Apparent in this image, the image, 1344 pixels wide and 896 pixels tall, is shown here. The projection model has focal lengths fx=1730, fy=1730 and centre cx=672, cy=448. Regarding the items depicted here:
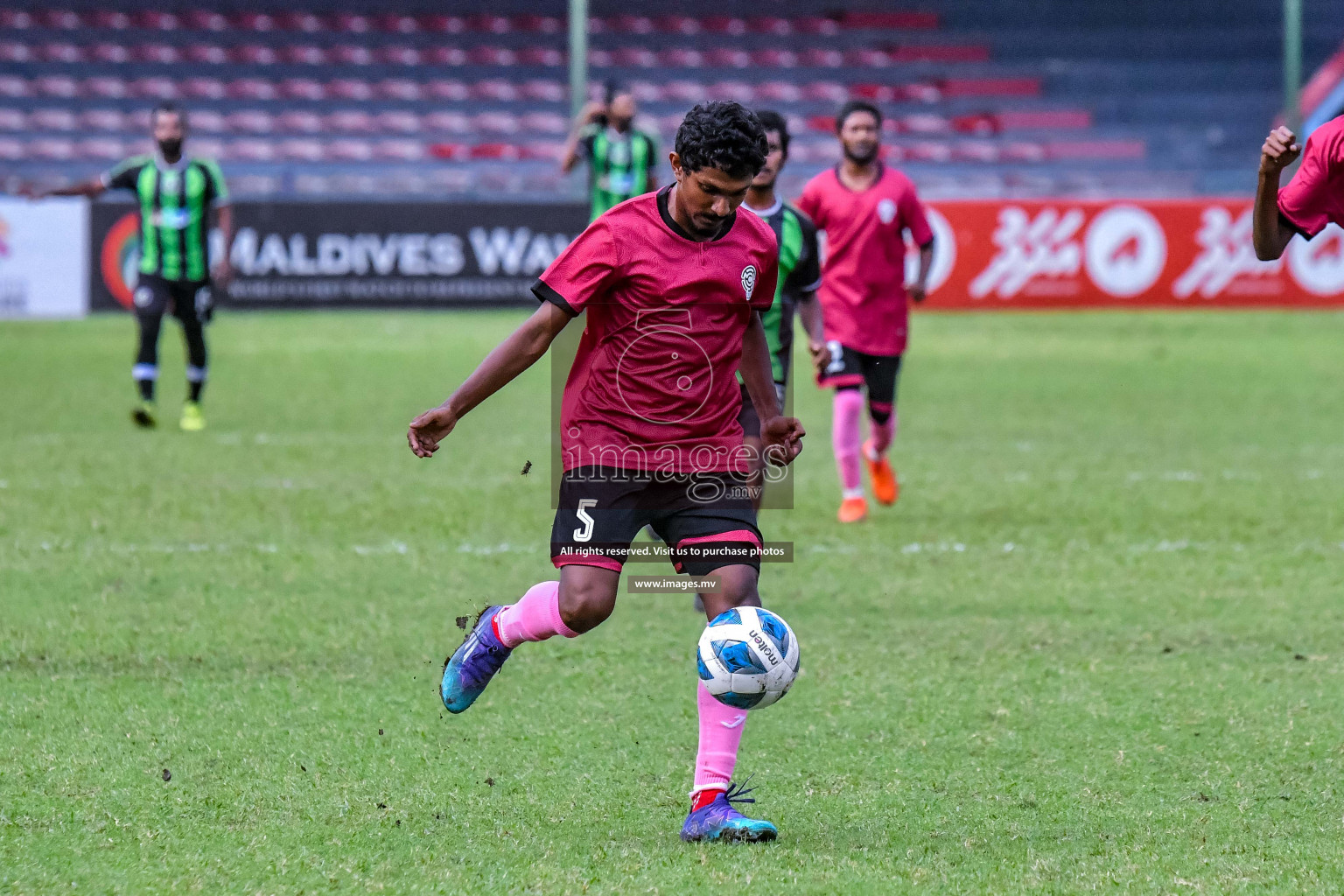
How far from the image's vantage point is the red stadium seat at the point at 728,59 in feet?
99.4

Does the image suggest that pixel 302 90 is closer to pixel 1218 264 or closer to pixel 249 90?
pixel 249 90

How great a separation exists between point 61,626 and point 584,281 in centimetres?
315

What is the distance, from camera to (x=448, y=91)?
29.4 metres

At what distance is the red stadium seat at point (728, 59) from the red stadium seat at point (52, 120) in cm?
1065

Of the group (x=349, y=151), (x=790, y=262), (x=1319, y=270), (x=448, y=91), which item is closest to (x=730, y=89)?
(x=448, y=91)

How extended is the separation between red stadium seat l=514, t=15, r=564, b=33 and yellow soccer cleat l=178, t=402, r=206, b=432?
19.6 metres

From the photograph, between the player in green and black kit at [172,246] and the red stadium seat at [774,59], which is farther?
the red stadium seat at [774,59]

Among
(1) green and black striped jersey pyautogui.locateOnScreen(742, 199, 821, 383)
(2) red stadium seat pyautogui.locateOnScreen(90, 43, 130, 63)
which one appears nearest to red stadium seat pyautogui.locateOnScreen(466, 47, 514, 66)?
(2) red stadium seat pyautogui.locateOnScreen(90, 43, 130, 63)

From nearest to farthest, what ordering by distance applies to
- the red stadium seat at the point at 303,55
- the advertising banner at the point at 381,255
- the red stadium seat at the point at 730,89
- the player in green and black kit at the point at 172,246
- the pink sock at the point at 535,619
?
the pink sock at the point at 535,619 → the player in green and black kit at the point at 172,246 → the advertising banner at the point at 381,255 → the red stadium seat at the point at 730,89 → the red stadium seat at the point at 303,55

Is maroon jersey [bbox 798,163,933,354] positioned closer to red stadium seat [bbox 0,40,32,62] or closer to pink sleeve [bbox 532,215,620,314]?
pink sleeve [bbox 532,215,620,314]

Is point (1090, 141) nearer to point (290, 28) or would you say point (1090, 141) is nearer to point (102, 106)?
point (290, 28)

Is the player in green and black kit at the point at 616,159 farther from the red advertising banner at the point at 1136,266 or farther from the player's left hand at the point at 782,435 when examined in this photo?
the player's left hand at the point at 782,435

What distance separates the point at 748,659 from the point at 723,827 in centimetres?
40

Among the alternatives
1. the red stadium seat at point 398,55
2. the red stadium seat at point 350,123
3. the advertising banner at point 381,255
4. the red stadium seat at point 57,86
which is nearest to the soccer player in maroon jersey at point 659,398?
the advertising banner at point 381,255
